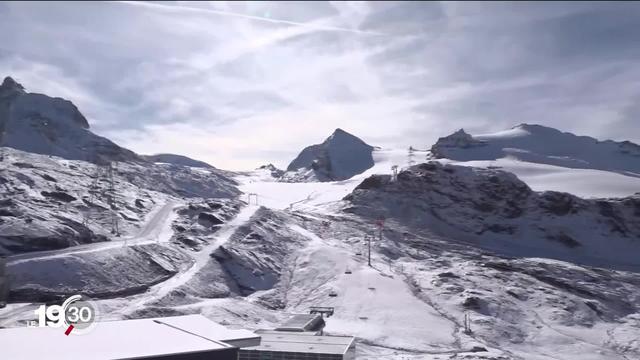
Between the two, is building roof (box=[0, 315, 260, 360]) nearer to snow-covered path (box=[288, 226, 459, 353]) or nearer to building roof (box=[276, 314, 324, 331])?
building roof (box=[276, 314, 324, 331])

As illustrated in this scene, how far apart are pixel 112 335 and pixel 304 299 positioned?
7528 cm

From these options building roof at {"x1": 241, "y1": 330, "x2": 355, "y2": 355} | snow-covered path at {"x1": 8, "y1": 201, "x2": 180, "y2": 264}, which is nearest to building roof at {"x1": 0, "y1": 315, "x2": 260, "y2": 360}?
building roof at {"x1": 241, "y1": 330, "x2": 355, "y2": 355}

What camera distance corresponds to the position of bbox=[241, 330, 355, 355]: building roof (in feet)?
205

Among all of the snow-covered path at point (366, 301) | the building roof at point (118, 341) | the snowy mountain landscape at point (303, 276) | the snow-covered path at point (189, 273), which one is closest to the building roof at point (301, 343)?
the building roof at point (118, 341)

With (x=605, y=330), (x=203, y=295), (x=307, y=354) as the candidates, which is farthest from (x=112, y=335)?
(x=605, y=330)

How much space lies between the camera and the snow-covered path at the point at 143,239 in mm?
112494

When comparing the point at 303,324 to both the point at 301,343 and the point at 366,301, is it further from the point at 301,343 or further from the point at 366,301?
the point at 366,301

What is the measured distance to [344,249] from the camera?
155 metres

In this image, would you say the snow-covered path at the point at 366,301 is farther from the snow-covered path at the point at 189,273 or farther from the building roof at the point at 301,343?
the building roof at the point at 301,343

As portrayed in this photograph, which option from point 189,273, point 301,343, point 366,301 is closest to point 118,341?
point 301,343

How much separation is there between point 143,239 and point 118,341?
3785 inches

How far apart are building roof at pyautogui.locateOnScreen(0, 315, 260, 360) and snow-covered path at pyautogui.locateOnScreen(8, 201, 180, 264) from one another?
6458cm

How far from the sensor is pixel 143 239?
461ft

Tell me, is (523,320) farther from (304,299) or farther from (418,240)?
(418,240)
